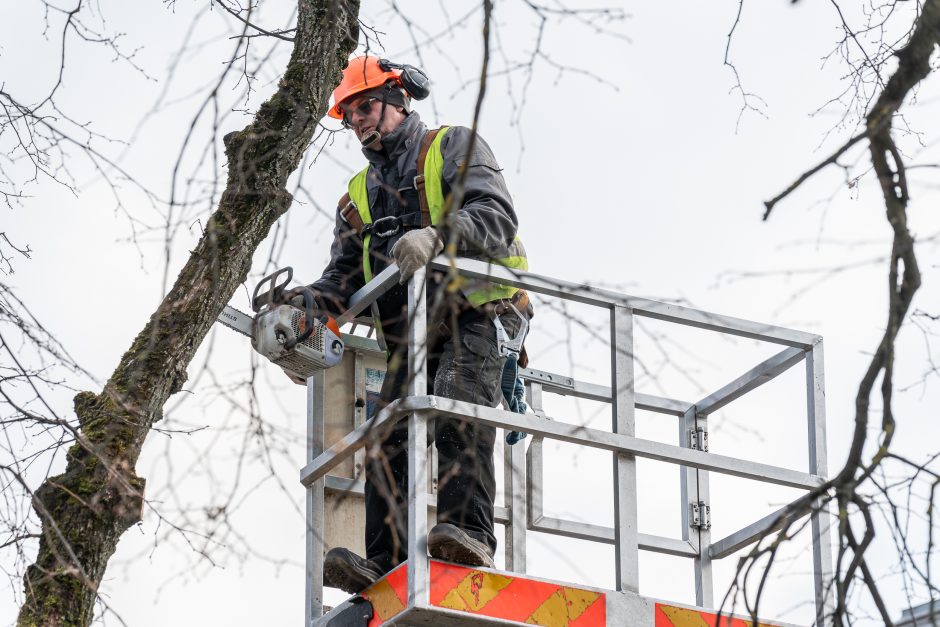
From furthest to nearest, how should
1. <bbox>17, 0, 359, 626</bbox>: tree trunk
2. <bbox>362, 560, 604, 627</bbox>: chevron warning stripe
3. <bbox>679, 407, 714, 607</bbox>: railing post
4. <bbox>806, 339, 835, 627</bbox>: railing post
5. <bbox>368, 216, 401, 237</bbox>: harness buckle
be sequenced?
<bbox>679, 407, 714, 607</bbox>: railing post, <bbox>368, 216, 401, 237</bbox>: harness buckle, <bbox>806, 339, 835, 627</bbox>: railing post, <bbox>362, 560, 604, 627</bbox>: chevron warning stripe, <bbox>17, 0, 359, 626</bbox>: tree trunk

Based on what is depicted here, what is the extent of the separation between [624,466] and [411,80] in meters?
1.96

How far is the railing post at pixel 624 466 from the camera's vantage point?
6344 millimetres

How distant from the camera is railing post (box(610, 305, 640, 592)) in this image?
6.34 metres

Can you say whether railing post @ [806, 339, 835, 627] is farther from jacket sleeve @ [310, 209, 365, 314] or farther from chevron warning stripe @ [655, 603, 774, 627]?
jacket sleeve @ [310, 209, 365, 314]

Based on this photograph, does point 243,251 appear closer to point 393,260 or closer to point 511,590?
point 393,260

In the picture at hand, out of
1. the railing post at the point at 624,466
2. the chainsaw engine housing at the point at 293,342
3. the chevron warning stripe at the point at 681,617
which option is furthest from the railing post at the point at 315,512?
the chevron warning stripe at the point at 681,617

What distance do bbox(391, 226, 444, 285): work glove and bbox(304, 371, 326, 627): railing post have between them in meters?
0.97

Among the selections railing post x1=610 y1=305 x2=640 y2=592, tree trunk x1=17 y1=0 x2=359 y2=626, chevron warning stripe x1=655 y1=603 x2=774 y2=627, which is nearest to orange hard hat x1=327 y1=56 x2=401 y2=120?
tree trunk x1=17 y1=0 x2=359 y2=626

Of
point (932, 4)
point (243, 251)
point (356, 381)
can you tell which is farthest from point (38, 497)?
point (932, 4)

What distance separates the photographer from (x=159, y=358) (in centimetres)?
561

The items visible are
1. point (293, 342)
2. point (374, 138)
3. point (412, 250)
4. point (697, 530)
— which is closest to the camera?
point (412, 250)

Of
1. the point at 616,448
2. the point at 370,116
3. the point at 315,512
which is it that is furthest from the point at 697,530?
the point at 370,116

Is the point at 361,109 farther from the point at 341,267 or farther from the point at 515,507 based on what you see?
the point at 515,507

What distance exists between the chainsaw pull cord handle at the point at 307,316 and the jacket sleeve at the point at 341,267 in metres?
0.25
